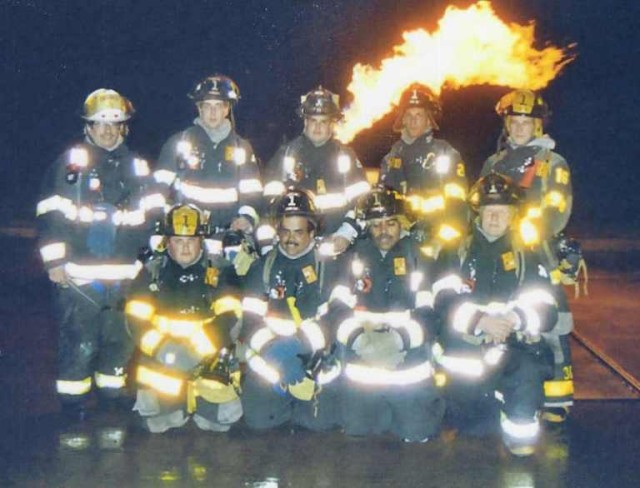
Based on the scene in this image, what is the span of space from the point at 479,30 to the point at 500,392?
176 inches

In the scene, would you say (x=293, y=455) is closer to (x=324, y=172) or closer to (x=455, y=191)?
(x=324, y=172)

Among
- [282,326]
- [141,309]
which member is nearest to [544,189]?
[282,326]

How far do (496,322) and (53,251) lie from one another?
10.7ft

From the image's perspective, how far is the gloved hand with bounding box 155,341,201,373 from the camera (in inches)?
227

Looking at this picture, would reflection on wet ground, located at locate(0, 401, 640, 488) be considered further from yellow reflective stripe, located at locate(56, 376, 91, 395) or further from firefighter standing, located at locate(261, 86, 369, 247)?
firefighter standing, located at locate(261, 86, 369, 247)

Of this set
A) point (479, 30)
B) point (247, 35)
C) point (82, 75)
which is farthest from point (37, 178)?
point (479, 30)

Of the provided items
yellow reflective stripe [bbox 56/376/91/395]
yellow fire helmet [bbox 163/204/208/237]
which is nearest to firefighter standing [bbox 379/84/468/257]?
yellow fire helmet [bbox 163/204/208/237]

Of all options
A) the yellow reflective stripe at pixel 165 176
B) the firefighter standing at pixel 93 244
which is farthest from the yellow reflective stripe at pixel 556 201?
the firefighter standing at pixel 93 244

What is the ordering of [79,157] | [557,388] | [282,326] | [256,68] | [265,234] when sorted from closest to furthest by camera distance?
[282,326]
[557,388]
[79,157]
[265,234]
[256,68]

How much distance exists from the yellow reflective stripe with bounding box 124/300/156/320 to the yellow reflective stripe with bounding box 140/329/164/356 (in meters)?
0.12

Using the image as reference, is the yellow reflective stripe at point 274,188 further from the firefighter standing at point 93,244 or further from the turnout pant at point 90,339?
the turnout pant at point 90,339

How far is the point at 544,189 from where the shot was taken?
249 inches

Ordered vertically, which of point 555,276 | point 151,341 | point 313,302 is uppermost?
point 555,276

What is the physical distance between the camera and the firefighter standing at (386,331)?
5.68 meters
